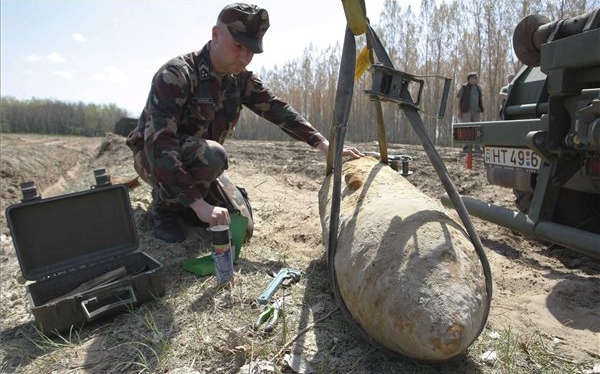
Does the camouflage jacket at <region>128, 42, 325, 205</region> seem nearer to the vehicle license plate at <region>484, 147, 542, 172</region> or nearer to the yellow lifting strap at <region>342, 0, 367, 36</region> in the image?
the yellow lifting strap at <region>342, 0, 367, 36</region>

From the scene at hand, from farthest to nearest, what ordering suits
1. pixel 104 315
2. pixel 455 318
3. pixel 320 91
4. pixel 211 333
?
pixel 320 91 < pixel 104 315 < pixel 211 333 < pixel 455 318

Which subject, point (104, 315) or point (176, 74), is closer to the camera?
point (104, 315)

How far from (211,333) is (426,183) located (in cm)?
465

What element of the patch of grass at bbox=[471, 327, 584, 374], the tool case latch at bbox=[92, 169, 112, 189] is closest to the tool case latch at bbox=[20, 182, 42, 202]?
the tool case latch at bbox=[92, 169, 112, 189]

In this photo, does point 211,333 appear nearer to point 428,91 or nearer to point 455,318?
point 455,318

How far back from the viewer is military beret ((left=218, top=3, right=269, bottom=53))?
2.95m

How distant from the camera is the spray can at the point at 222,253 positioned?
7.79 ft

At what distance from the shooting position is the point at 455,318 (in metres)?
1.61

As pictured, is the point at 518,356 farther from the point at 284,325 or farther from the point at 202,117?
the point at 202,117

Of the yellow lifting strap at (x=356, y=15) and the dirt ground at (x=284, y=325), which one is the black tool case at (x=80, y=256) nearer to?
the dirt ground at (x=284, y=325)

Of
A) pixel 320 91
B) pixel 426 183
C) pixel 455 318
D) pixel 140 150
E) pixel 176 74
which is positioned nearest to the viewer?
pixel 455 318

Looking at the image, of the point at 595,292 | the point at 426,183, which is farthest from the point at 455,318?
the point at 426,183

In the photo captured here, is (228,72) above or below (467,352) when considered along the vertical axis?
above

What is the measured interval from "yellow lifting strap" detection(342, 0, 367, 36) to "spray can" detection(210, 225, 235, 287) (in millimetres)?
1308
